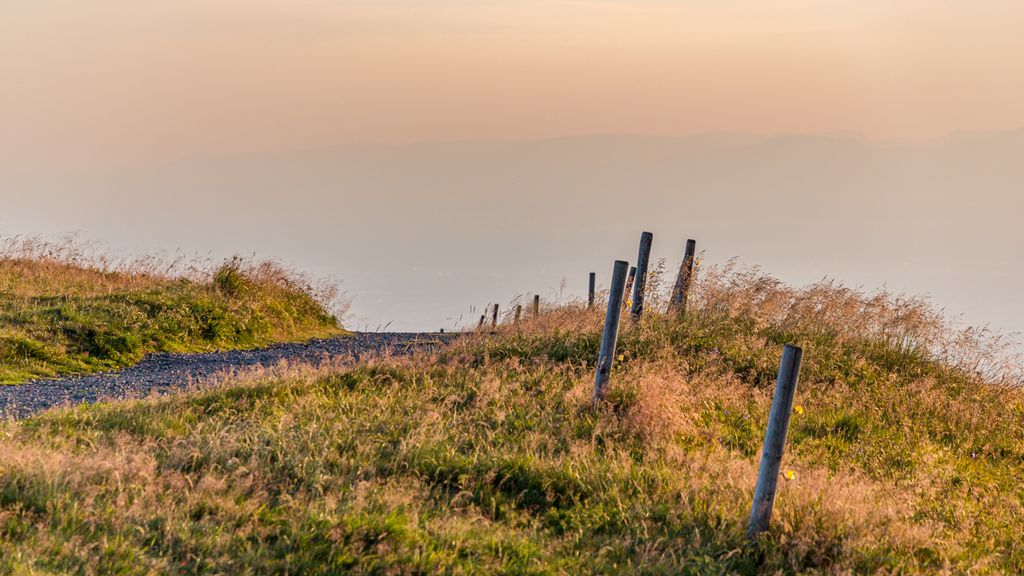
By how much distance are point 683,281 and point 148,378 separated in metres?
9.20

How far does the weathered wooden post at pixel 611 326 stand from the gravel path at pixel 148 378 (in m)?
3.41

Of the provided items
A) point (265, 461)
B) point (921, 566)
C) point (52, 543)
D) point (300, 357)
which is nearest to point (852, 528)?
point (921, 566)

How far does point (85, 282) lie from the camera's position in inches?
767

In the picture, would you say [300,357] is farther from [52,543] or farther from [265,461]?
[52,543]

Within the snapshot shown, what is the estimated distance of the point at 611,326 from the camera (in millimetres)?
9961

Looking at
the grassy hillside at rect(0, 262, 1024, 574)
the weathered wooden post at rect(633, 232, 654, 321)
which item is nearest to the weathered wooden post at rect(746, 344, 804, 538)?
the grassy hillside at rect(0, 262, 1024, 574)

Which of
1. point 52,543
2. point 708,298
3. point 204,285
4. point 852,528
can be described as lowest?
point 52,543

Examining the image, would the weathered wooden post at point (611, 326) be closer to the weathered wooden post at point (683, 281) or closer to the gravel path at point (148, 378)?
the gravel path at point (148, 378)

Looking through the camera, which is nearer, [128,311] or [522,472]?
[522,472]

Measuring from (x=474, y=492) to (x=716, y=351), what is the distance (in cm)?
652

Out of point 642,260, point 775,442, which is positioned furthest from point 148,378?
point 775,442

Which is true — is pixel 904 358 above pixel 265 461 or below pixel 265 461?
above

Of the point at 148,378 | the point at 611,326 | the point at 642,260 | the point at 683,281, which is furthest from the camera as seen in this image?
the point at 683,281

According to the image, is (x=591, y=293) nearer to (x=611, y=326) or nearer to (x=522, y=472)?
(x=611, y=326)
